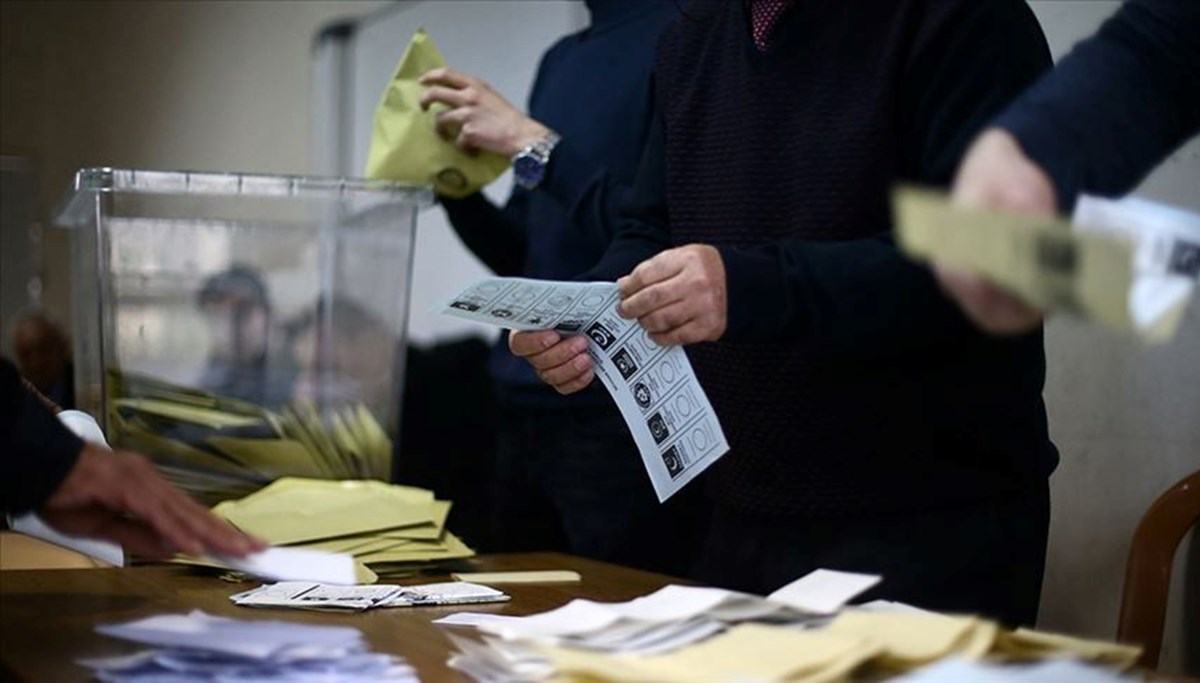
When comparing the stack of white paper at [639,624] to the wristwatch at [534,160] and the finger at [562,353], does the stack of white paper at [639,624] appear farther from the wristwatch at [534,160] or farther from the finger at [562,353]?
the wristwatch at [534,160]

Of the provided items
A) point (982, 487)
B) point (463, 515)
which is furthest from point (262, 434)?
point (982, 487)

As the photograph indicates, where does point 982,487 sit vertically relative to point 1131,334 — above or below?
below

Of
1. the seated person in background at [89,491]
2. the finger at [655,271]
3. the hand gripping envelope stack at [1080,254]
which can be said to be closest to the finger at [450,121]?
the finger at [655,271]

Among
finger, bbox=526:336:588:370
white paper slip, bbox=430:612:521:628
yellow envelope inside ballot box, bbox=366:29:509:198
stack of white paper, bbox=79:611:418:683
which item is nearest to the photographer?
stack of white paper, bbox=79:611:418:683

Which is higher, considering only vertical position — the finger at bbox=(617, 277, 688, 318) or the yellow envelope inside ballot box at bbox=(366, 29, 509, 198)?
the yellow envelope inside ballot box at bbox=(366, 29, 509, 198)

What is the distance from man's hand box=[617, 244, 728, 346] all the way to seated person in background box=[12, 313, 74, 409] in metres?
0.70

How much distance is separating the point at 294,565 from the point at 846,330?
15.7 inches

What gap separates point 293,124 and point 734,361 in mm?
2636

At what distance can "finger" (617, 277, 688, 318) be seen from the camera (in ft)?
3.47

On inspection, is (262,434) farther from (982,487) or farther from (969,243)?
(969,243)

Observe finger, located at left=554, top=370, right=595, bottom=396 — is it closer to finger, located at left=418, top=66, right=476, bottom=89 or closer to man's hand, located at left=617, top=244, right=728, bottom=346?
man's hand, located at left=617, top=244, right=728, bottom=346

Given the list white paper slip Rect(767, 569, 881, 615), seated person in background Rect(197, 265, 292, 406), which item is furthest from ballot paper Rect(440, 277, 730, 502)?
seated person in background Rect(197, 265, 292, 406)

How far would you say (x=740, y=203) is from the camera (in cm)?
119

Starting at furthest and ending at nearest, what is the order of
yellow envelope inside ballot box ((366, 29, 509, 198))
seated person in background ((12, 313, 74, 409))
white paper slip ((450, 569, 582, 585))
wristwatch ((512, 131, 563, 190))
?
yellow envelope inside ballot box ((366, 29, 509, 198)) < wristwatch ((512, 131, 563, 190)) < seated person in background ((12, 313, 74, 409)) < white paper slip ((450, 569, 582, 585))
